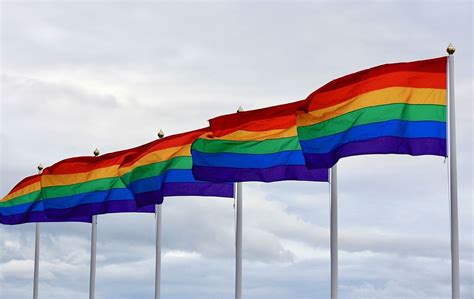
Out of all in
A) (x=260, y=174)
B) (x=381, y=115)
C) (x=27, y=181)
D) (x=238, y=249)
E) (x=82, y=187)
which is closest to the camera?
(x=381, y=115)

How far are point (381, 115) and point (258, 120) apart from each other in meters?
6.11

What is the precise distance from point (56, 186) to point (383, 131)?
747 inches

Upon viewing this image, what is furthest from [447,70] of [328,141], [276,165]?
[276,165]

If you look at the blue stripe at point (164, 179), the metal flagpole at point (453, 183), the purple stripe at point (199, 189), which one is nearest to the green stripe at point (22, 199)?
the blue stripe at point (164, 179)

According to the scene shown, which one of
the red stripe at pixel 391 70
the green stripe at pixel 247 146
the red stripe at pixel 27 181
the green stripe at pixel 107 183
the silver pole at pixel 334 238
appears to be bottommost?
the silver pole at pixel 334 238

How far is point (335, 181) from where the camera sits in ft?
109

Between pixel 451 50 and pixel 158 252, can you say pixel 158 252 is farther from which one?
pixel 451 50

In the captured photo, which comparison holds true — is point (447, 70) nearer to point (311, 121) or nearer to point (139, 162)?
point (311, 121)

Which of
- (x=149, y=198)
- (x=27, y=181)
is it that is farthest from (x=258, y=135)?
(x=27, y=181)

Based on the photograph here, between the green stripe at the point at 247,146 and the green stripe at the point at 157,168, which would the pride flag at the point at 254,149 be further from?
the green stripe at the point at 157,168

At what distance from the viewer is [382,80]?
31641 millimetres

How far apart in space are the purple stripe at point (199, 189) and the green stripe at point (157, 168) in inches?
24.5

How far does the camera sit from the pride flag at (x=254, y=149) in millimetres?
35594

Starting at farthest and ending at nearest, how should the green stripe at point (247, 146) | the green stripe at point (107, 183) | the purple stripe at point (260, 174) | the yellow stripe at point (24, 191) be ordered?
the yellow stripe at point (24, 191) < the green stripe at point (107, 183) < the green stripe at point (247, 146) < the purple stripe at point (260, 174)
